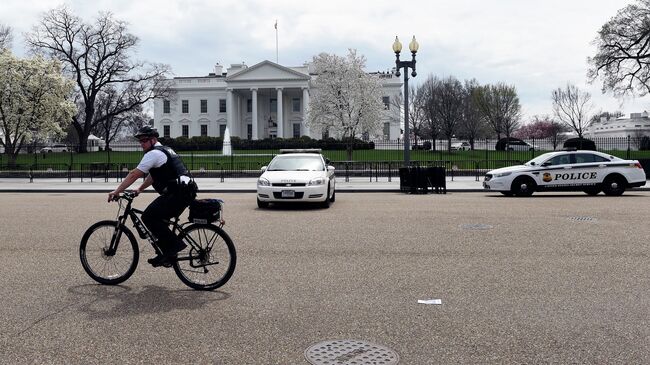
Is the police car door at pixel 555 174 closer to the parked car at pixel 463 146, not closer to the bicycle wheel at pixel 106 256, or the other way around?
the bicycle wheel at pixel 106 256

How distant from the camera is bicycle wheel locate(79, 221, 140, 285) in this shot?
644 cm

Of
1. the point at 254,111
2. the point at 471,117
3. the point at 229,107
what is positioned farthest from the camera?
the point at 229,107

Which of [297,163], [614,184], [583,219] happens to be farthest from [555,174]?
[297,163]

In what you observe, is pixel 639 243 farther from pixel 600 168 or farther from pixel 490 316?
pixel 600 168

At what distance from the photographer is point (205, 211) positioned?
602 cm

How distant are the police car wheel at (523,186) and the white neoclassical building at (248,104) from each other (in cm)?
6118

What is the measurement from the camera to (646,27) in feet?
149

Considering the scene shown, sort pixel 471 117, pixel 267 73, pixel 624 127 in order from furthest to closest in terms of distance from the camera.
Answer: pixel 624 127 → pixel 267 73 → pixel 471 117

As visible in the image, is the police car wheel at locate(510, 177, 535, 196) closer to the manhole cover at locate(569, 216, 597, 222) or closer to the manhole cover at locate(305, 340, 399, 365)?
the manhole cover at locate(569, 216, 597, 222)

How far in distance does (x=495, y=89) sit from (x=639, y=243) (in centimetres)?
7533

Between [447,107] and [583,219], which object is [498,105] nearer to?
[447,107]

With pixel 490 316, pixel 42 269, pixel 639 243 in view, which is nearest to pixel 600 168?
pixel 639 243

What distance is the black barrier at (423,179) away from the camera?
21.2m

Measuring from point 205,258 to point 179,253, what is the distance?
11.3 inches
